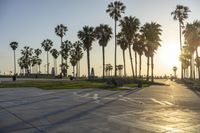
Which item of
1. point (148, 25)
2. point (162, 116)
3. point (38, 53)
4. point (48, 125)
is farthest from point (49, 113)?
point (38, 53)

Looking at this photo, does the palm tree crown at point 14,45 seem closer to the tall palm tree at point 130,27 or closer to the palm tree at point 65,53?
the palm tree at point 65,53

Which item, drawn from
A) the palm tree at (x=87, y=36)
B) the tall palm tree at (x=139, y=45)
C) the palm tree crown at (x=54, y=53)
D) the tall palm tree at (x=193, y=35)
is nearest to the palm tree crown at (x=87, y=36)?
the palm tree at (x=87, y=36)

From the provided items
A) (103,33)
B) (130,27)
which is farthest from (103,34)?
(130,27)

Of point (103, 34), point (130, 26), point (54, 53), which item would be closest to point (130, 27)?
point (130, 26)

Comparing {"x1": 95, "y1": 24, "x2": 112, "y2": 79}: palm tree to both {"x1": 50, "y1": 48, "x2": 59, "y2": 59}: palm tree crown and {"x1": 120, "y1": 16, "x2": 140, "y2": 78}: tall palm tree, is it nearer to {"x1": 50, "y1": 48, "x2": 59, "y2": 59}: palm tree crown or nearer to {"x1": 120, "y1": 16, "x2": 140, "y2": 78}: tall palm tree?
{"x1": 120, "y1": 16, "x2": 140, "y2": 78}: tall palm tree

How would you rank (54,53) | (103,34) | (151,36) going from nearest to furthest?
(151,36)
(103,34)
(54,53)

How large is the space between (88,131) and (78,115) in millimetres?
4502

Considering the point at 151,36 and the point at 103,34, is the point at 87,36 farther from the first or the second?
the point at 151,36

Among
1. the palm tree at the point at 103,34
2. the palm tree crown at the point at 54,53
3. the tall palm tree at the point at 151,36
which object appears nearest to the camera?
the tall palm tree at the point at 151,36

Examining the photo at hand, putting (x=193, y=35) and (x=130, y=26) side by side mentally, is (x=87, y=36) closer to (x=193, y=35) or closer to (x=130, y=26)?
(x=130, y=26)

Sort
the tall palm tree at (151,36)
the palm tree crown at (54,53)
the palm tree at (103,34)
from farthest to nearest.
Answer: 1. the palm tree crown at (54,53)
2. the palm tree at (103,34)
3. the tall palm tree at (151,36)

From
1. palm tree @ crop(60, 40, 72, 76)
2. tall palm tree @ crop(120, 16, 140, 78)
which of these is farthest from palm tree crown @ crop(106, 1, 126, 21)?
palm tree @ crop(60, 40, 72, 76)

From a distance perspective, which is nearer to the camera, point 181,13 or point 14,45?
point 181,13

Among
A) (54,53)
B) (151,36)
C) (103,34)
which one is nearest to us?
(151,36)
